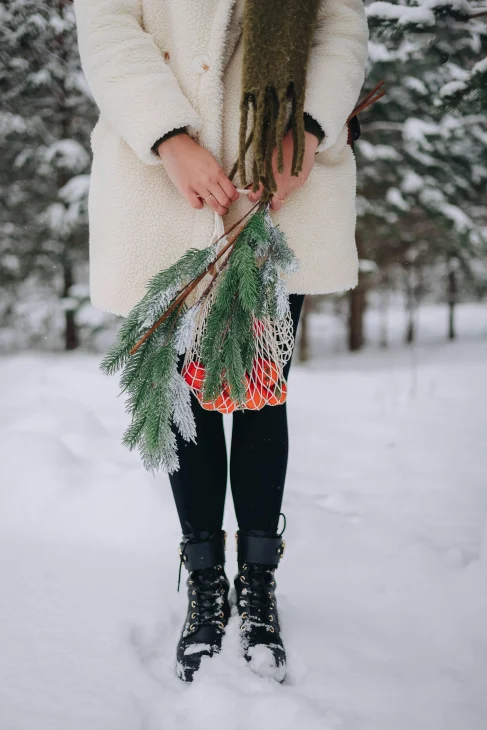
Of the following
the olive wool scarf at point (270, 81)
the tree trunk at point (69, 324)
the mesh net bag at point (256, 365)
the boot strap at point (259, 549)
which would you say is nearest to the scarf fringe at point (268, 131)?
the olive wool scarf at point (270, 81)

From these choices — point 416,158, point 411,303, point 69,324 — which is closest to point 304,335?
point 411,303

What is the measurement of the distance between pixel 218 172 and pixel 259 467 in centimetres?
68

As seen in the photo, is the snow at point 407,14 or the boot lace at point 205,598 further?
the snow at point 407,14

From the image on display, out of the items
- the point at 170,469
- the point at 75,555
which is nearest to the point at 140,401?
the point at 170,469

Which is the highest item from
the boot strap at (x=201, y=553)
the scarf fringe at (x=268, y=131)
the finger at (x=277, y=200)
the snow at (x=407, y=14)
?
the snow at (x=407, y=14)

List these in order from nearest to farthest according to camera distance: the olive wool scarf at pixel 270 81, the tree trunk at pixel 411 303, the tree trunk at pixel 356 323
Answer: the olive wool scarf at pixel 270 81, the tree trunk at pixel 411 303, the tree trunk at pixel 356 323

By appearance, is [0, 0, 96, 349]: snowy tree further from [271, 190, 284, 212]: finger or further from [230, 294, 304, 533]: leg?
[230, 294, 304, 533]: leg

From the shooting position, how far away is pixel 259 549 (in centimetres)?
127

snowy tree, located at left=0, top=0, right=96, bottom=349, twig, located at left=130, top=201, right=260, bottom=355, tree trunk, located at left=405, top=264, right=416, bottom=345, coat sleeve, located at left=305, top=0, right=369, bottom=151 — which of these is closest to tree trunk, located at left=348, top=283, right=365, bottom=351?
tree trunk, located at left=405, top=264, right=416, bottom=345

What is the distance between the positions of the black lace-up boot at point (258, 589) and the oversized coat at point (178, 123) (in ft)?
2.07

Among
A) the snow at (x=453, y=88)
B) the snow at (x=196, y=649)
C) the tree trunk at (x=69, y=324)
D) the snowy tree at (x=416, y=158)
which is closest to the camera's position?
the snow at (x=196, y=649)

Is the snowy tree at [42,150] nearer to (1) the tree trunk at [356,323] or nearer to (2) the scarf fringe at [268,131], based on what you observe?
(2) the scarf fringe at [268,131]

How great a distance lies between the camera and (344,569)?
64.3 inches

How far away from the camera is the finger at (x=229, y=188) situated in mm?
1077
